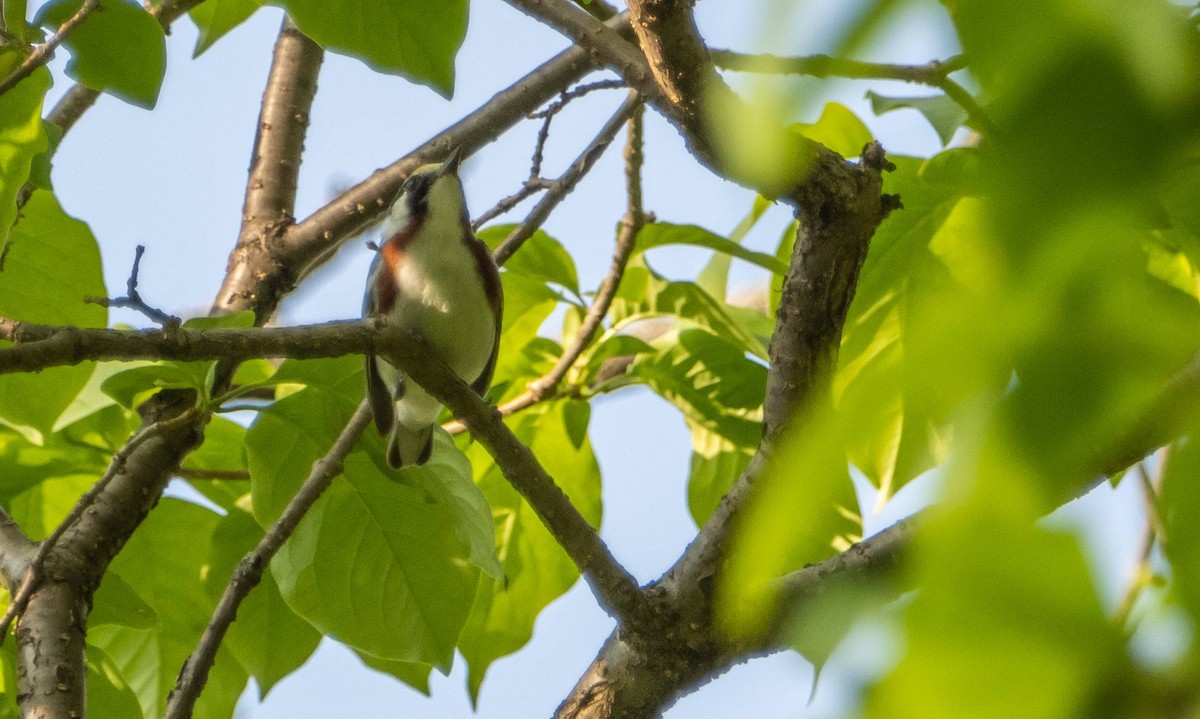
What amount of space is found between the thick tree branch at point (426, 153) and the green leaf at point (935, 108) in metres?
0.57

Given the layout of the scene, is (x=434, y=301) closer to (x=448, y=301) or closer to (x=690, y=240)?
(x=448, y=301)

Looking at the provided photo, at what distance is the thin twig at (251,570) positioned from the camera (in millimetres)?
1649

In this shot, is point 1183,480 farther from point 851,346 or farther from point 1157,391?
point 851,346

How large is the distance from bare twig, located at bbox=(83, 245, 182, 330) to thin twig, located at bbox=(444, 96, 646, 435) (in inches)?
42.7

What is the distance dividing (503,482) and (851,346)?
35.5 inches

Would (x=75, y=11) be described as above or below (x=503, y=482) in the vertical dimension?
above

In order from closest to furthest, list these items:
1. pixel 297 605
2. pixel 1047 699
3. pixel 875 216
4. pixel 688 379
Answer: pixel 1047 699 → pixel 875 216 → pixel 297 605 → pixel 688 379

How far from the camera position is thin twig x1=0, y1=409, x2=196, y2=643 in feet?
5.29

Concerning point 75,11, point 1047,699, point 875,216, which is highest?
point 75,11

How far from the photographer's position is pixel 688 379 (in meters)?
2.37

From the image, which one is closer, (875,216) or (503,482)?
(875,216)

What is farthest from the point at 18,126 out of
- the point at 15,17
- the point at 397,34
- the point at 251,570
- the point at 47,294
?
the point at 251,570

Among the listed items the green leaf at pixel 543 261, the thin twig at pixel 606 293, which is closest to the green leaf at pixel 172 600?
the thin twig at pixel 606 293

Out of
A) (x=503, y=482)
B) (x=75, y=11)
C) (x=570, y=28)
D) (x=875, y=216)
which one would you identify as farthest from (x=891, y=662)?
(x=503, y=482)
